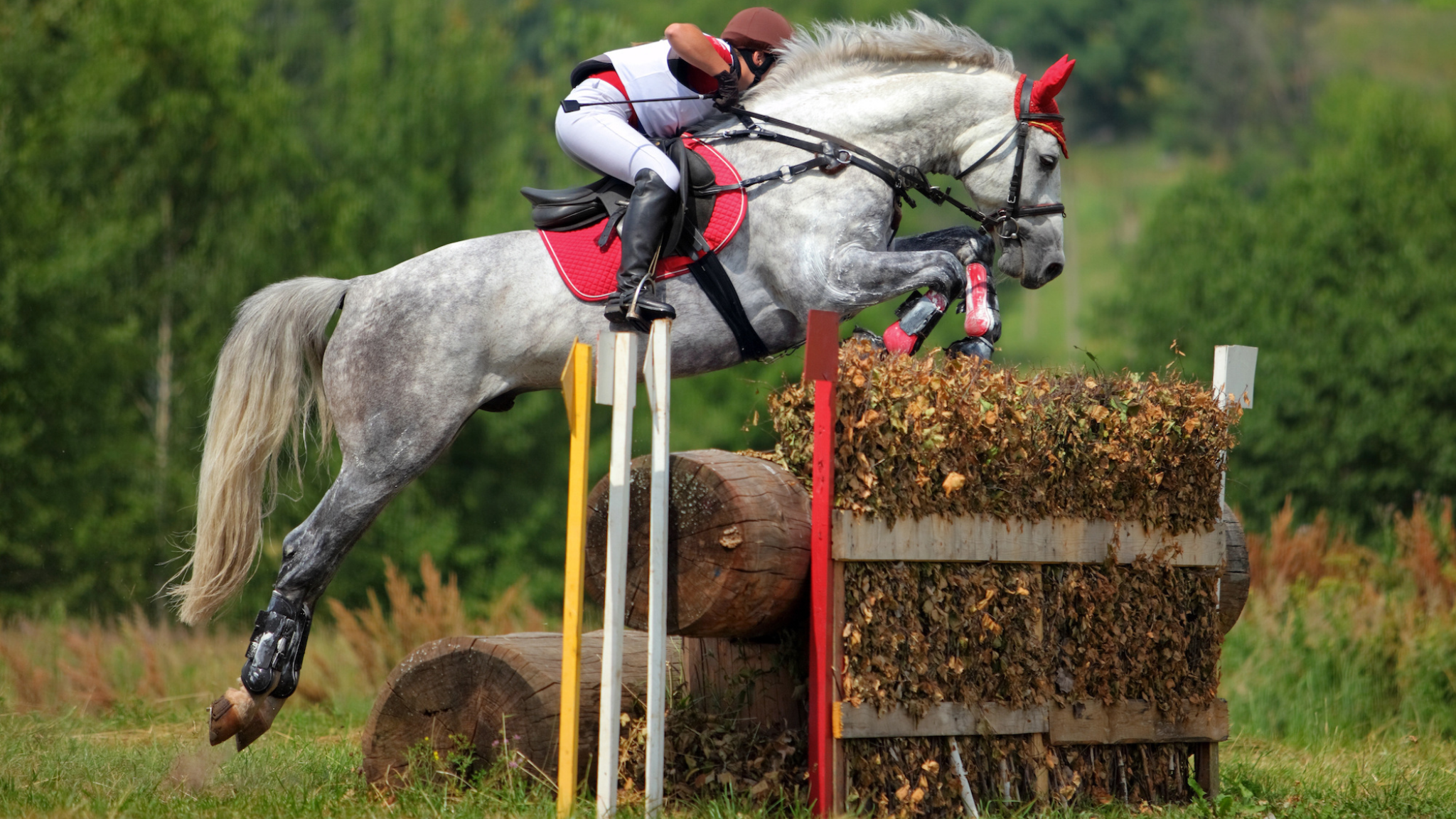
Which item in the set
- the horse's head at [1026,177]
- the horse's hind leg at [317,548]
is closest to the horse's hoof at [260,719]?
the horse's hind leg at [317,548]

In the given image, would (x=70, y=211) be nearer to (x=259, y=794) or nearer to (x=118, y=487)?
(x=118, y=487)

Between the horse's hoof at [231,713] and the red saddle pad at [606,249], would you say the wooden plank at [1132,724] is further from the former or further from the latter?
the horse's hoof at [231,713]

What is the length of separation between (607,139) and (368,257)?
17.9 meters

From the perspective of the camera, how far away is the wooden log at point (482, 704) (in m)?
4.41

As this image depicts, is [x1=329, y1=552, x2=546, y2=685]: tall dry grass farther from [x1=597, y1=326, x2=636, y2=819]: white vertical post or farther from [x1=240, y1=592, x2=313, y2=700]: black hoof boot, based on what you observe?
[x1=597, y1=326, x2=636, y2=819]: white vertical post

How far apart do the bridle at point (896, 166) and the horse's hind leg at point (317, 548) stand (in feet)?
4.83

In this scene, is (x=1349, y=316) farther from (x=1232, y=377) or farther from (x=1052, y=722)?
(x=1052, y=722)

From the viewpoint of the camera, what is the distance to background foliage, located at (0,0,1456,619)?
55.2 feet

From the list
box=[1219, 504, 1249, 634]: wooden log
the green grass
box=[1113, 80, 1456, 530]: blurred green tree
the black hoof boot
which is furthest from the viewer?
box=[1113, 80, 1456, 530]: blurred green tree

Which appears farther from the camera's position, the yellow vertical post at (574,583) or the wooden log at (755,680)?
the wooden log at (755,680)

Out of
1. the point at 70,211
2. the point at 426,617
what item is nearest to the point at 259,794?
the point at 426,617

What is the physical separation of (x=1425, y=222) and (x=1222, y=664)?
2122 centimetres

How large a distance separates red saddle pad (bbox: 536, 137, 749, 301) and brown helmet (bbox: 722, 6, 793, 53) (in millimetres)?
575

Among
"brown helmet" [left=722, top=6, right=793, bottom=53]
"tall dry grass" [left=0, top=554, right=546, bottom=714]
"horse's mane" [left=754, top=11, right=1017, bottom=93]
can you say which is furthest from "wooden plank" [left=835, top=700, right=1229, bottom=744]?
"tall dry grass" [left=0, top=554, right=546, bottom=714]
